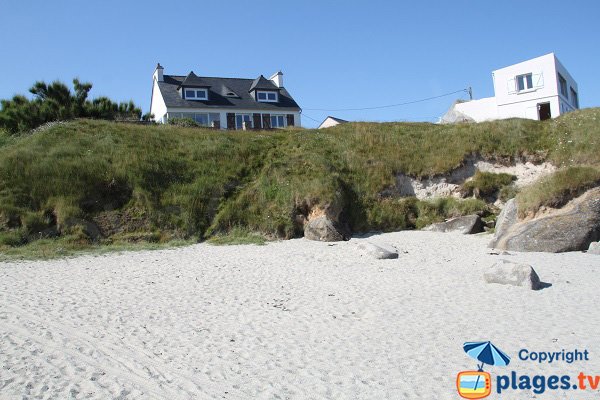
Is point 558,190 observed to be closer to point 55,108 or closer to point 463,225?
point 463,225

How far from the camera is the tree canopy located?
29750 mm

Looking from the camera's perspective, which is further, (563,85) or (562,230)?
(563,85)

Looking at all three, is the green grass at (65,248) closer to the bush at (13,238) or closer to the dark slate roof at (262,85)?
the bush at (13,238)

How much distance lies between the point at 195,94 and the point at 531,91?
1315 inches

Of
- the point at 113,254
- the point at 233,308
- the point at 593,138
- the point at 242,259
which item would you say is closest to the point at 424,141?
the point at 593,138

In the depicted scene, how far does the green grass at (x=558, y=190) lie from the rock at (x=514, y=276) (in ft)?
21.2

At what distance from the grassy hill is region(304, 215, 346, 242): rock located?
0.91 meters

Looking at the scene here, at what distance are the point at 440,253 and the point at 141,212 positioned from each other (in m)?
12.7

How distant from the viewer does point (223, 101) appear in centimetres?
4812

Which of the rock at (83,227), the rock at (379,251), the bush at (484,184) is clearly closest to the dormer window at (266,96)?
the bush at (484,184)

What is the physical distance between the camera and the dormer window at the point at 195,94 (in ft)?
154

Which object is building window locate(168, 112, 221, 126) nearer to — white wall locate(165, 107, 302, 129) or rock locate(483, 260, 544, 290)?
white wall locate(165, 107, 302, 129)

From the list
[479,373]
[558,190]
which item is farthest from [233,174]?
[479,373]

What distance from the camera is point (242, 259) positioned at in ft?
50.1
